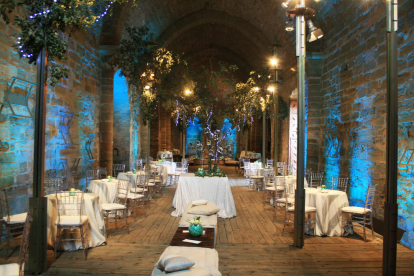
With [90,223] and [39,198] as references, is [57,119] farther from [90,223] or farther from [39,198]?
[39,198]

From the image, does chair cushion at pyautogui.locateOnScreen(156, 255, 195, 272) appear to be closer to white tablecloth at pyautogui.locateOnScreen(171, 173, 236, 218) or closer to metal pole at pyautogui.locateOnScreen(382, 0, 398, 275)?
metal pole at pyautogui.locateOnScreen(382, 0, 398, 275)

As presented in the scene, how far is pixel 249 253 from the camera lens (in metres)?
3.99

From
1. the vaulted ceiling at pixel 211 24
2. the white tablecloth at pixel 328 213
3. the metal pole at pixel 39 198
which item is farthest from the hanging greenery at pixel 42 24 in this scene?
the vaulted ceiling at pixel 211 24

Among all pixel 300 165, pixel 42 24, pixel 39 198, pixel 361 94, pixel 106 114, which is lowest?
pixel 39 198

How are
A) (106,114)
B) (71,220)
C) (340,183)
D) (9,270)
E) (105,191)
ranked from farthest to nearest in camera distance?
(106,114) → (340,183) → (105,191) → (71,220) → (9,270)

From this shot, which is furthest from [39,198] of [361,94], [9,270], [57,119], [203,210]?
[361,94]

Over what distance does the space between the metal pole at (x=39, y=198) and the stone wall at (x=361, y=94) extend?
16.2 feet

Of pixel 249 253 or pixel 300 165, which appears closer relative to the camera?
pixel 249 253

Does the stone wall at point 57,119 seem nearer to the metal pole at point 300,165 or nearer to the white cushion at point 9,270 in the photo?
the white cushion at point 9,270

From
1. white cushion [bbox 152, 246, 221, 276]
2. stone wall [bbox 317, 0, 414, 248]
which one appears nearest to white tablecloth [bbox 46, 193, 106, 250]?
white cushion [bbox 152, 246, 221, 276]

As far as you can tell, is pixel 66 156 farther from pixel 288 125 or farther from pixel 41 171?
pixel 288 125

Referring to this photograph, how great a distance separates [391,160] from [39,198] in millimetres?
3846

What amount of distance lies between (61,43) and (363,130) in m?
5.61

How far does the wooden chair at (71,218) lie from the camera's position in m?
3.71
